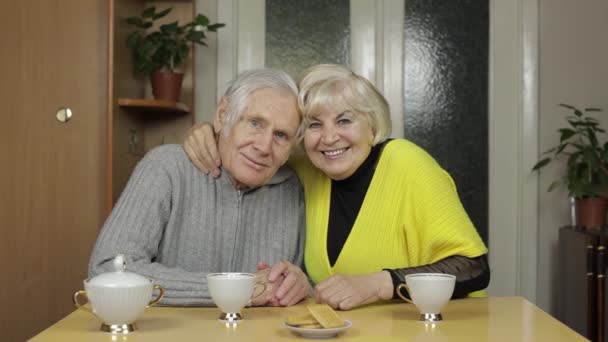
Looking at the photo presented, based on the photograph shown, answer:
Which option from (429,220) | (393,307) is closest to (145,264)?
(393,307)

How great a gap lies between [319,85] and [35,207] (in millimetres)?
1066

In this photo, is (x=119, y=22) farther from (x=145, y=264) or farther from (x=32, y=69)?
(x=145, y=264)

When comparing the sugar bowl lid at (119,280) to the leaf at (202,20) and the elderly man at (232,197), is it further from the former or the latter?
the leaf at (202,20)

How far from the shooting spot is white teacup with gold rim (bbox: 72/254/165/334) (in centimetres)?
134

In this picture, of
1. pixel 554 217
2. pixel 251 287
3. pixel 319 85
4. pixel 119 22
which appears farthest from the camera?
pixel 554 217

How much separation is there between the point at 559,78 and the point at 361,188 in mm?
1953

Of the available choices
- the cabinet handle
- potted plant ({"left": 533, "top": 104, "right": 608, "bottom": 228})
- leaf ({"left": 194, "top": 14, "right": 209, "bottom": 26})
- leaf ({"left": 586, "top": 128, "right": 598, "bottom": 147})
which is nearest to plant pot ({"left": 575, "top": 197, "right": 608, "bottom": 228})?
potted plant ({"left": 533, "top": 104, "right": 608, "bottom": 228})

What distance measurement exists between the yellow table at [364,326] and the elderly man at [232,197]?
25 centimetres

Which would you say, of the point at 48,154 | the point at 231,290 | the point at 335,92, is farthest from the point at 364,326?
the point at 48,154

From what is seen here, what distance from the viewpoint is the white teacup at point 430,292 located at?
1451mm

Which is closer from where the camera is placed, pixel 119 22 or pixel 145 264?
pixel 145 264

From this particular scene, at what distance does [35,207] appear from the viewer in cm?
250

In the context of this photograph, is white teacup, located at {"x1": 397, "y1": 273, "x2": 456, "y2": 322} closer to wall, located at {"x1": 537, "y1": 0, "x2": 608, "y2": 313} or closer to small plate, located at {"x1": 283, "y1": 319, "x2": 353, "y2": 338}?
small plate, located at {"x1": 283, "y1": 319, "x2": 353, "y2": 338}

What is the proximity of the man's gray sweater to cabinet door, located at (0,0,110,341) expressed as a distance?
68 cm
